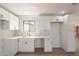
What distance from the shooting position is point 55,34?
778 cm

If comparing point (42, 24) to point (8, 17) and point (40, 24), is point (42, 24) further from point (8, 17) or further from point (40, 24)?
point (8, 17)

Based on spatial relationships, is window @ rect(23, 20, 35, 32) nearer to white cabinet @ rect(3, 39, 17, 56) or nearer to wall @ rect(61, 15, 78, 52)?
wall @ rect(61, 15, 78, 52)

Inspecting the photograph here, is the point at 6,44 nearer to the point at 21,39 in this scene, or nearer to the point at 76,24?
the point at 21,39

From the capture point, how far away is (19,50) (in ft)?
21.1

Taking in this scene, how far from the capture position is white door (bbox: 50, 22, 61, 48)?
775 centimetres

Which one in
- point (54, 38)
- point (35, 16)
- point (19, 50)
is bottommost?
point (19, 50)

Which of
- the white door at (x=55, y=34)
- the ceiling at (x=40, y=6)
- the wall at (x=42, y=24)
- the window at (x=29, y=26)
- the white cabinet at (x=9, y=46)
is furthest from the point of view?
the white door at (x=55, y=34)

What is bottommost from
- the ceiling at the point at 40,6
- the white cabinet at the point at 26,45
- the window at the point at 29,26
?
the white cabinet at the point at 26,45

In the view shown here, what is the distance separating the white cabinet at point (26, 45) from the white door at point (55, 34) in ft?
5.89

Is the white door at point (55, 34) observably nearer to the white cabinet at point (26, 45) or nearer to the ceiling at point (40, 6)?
the white cabinet at point (26, 45)

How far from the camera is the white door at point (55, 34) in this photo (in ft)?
25.4

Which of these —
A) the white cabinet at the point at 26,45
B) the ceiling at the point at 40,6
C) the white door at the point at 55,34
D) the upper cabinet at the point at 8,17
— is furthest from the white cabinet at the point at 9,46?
the white door at the point at 55,34

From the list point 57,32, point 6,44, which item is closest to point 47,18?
point 57,32

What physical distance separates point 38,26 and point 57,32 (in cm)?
121
